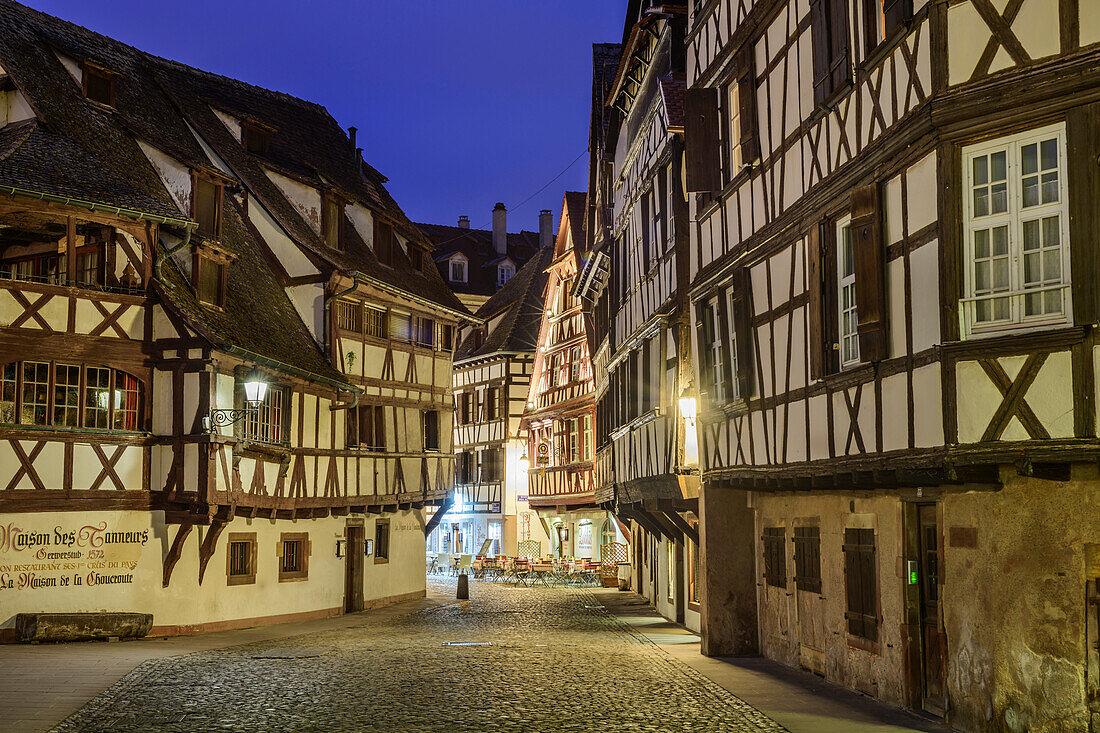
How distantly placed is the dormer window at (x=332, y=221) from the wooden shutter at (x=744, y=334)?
55.1 feet

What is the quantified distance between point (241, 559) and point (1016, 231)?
18.9 m

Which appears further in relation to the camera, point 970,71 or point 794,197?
point 794,197

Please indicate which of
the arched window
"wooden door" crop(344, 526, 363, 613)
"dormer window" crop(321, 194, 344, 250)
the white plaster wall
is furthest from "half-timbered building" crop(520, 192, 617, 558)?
the arched window

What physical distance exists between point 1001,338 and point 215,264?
18476 mm

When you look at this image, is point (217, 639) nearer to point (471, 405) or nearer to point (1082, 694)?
point (1082, 694)

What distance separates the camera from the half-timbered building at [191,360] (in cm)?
2097

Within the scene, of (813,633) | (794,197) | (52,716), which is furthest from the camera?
(813,633)

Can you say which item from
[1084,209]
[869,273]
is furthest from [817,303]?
[1084,209]

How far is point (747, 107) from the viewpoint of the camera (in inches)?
679

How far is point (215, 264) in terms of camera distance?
25312 millimetres

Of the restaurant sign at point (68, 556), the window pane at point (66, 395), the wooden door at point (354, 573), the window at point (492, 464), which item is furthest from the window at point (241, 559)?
the window at point (492, 464)

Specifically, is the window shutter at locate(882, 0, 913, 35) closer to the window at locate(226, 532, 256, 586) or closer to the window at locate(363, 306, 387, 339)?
the window at locate(226, 532, 256, 586)

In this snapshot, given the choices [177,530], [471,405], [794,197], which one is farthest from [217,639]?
[471,405]

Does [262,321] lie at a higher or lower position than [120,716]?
higher
